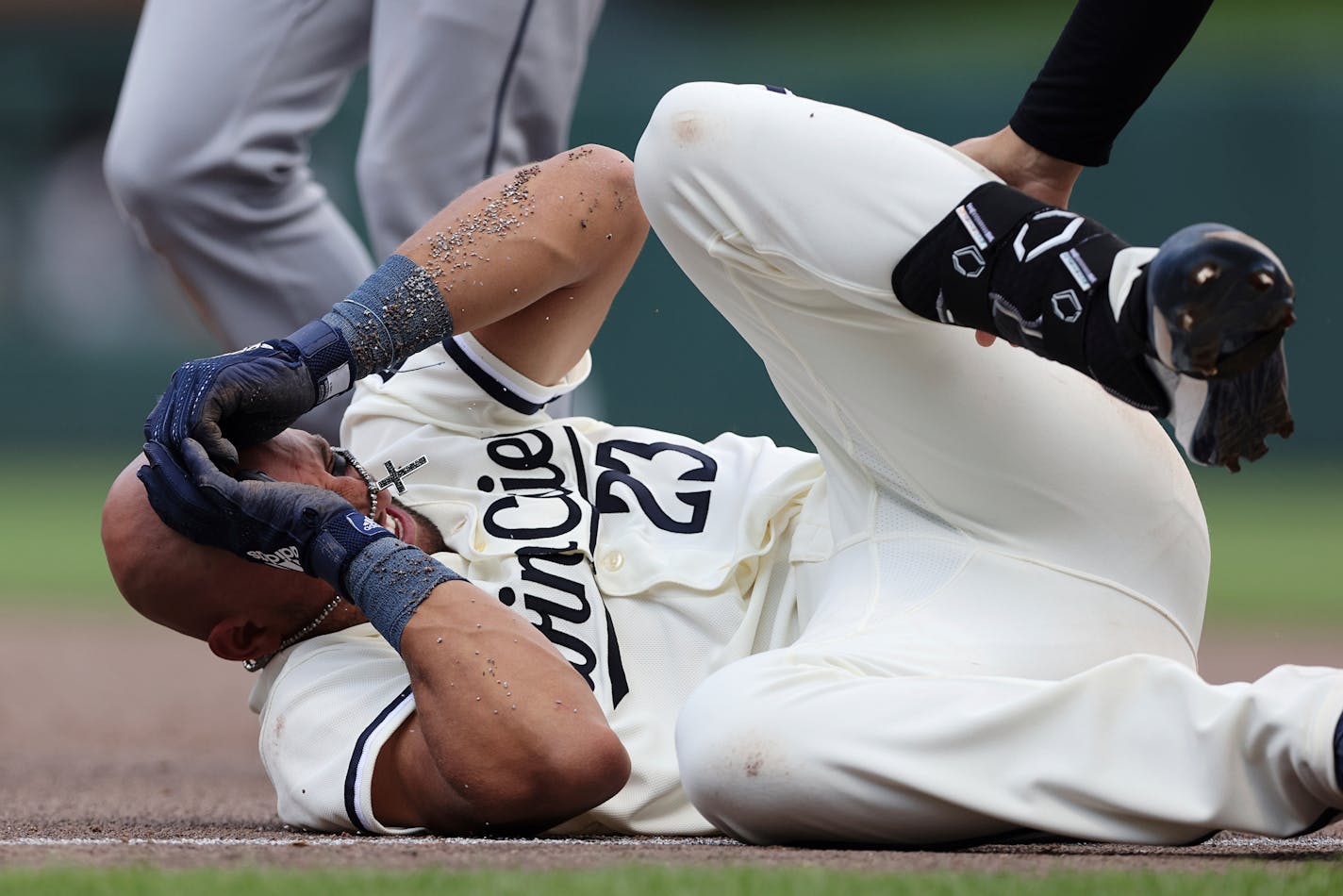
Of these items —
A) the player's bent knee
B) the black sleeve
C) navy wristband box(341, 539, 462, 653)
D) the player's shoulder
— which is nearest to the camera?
the player's bent knee

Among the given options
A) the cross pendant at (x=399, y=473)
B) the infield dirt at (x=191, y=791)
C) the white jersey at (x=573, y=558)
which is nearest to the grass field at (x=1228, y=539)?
the infield dirt at (x=191, y=791)

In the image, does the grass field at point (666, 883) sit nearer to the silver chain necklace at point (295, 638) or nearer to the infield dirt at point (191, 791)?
the infield dirt at point (191, 791)

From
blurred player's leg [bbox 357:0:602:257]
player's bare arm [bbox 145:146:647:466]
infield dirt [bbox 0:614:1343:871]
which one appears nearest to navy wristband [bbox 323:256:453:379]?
player's bare arm [bbox 145:146:647:466]

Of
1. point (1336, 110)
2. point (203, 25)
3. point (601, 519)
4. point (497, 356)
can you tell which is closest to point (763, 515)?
point (601, 519)

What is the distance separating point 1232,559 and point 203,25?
17.4 ft

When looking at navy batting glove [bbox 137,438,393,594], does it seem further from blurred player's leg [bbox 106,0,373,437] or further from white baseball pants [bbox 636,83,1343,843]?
blurred player's leg [bbox 106,0,373,437]

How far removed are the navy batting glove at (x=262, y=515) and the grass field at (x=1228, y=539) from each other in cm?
386

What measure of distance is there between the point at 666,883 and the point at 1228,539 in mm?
6855

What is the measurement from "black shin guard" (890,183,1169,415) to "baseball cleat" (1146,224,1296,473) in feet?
0.17

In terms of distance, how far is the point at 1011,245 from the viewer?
5.63ft

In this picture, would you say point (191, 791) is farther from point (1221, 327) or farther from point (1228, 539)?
point (1228, 539)

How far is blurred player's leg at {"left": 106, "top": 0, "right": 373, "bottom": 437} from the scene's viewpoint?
3.12m

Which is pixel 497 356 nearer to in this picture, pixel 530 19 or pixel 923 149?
pixel 923 149

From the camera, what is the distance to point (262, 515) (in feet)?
6.56
